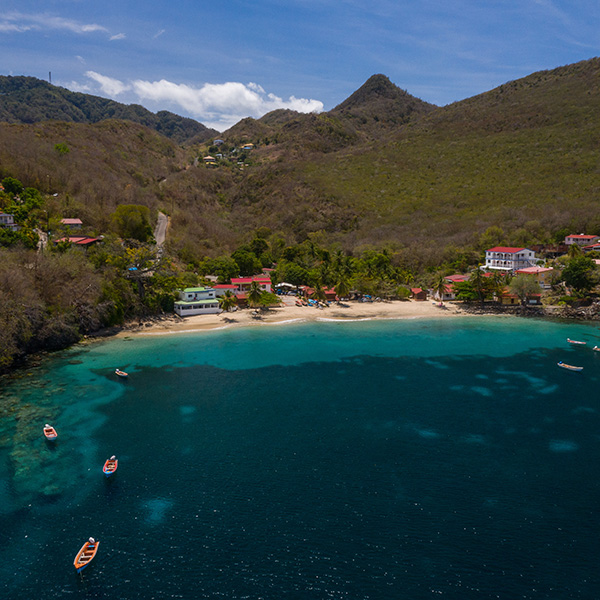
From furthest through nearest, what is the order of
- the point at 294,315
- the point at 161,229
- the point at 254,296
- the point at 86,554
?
the point at 161,229, the point at 294,315, the point at 254,296, the point at 86,554

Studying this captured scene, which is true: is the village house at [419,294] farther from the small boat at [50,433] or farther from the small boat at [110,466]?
the small boat at [50,433]

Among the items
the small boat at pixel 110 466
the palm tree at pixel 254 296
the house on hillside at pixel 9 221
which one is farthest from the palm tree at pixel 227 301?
the small boat at pixel 110 466

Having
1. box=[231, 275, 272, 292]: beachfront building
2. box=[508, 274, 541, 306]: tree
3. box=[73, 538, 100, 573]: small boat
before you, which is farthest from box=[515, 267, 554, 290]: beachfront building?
box=[73, 538, 100, 573]: small boat

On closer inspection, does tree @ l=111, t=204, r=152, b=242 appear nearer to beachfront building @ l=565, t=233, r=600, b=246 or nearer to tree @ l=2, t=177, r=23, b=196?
tree @ l=2, t=177, r=23, b=196

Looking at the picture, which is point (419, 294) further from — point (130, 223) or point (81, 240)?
point (81, 240)

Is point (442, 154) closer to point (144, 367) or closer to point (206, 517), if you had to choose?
point (144, 367)

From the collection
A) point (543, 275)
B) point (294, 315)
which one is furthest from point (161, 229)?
point (543, 275)

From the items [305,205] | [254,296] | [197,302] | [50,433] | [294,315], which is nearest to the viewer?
[50,433]
